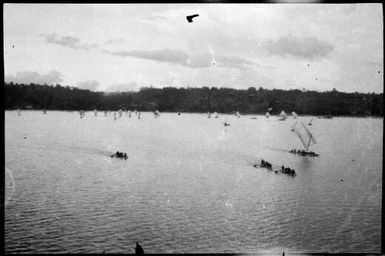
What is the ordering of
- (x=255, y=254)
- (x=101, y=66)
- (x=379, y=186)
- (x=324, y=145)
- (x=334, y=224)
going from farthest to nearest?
(x=324, y=145), (x=101, y=66), (x=379, y=186), (x=334, y=224), (x=255, y=254)

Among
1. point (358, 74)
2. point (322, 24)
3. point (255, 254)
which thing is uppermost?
point (322, 24)

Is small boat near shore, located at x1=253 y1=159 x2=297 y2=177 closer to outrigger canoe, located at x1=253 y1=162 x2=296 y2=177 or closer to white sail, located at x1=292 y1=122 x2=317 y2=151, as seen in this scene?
outrigger canoe, located at x1=253 y1=162 x2=296 y2=177

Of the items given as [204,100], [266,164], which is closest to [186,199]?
[266,164]

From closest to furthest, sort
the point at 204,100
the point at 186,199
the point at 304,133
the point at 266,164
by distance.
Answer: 1. the point at 186,199
2. the point at 266,164
3. the point at 304,133
4. the point at 204,100

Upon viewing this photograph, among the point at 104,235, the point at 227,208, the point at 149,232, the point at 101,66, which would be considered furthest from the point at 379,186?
the point at 101,66

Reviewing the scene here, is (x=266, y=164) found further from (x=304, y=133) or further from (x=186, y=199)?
(x=186, y=199)

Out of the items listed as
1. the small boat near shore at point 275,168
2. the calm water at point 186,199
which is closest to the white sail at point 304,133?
the calm water at point 186,199

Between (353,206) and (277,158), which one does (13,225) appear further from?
(277,158)
